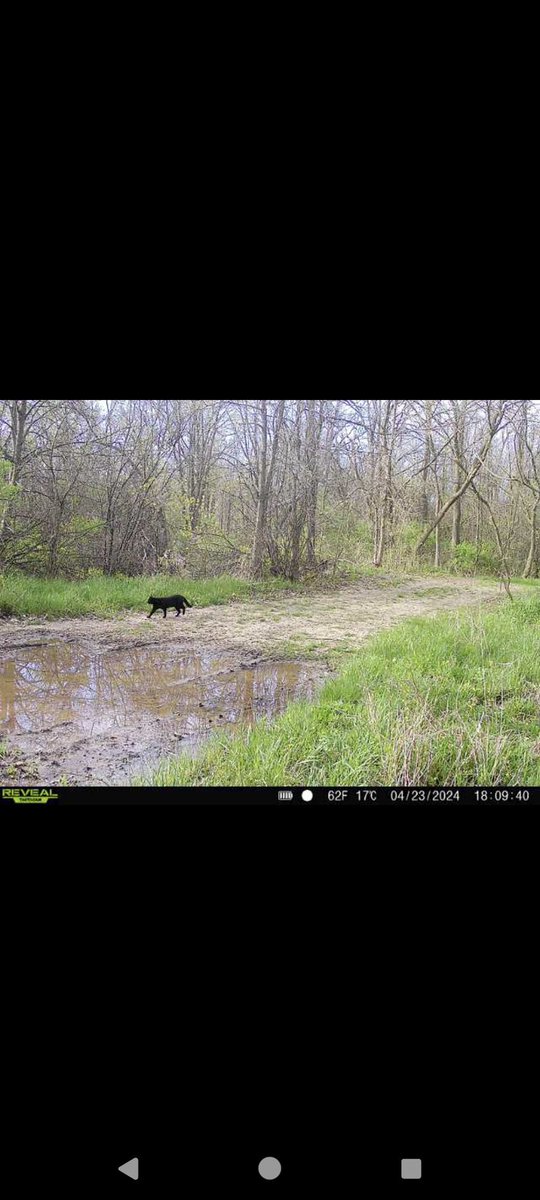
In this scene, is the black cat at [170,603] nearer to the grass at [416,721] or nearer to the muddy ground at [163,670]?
the muddy ground at [163,670]

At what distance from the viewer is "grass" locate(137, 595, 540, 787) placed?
4.37ft

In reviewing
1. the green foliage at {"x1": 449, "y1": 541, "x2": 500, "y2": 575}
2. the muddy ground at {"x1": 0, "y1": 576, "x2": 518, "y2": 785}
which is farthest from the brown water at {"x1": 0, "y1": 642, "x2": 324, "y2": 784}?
the green foliage at {"x1": 449, "y1": 541, "x2": 500, "y2": 575}

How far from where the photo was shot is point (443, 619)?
4.97 feet

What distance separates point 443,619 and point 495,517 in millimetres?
293

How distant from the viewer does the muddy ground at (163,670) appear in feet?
4.53

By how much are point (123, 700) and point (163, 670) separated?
0.12 meters

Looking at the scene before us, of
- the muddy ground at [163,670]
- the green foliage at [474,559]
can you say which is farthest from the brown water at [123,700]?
the green foliage at [474,559]

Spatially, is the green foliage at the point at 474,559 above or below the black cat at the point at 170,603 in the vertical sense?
above

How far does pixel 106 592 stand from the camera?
1536 mm

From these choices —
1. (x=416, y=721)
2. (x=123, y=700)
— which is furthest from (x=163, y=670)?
(x=416, y=721)
